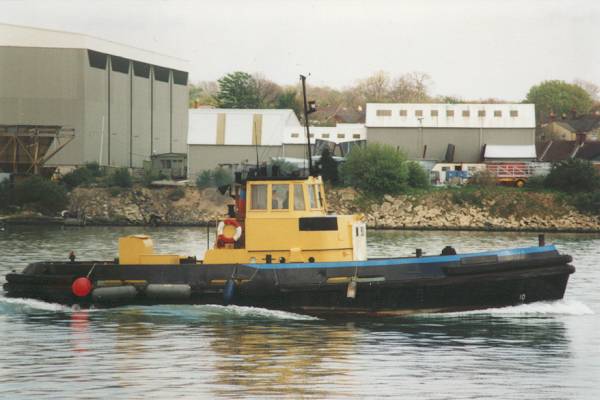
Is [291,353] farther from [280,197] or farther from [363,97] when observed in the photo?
[363,97]

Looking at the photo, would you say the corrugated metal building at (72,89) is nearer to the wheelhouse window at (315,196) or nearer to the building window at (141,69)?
the building window at (141,69)

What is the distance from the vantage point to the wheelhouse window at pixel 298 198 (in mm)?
31188

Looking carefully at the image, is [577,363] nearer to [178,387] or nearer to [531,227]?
[178,387]

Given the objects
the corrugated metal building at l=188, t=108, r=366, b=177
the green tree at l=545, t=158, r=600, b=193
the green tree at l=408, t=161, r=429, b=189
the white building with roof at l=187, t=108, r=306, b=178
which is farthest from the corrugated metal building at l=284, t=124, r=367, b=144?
the green tree at l=545, t=158, r=600, b=193

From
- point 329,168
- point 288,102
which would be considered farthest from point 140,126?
point 288,102

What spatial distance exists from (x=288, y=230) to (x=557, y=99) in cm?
13843

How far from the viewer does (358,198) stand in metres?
90.1

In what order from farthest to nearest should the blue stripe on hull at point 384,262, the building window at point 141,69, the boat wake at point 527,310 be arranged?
1. the building window at point 141,69
2. the boat wake at point 527,310
3. the blue stripe on hull at point 384,262

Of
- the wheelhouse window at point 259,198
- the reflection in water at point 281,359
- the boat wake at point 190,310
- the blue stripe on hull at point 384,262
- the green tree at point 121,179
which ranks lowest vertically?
the reflection in water at point 281,359

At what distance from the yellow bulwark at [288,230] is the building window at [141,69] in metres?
77.1

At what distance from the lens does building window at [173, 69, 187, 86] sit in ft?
381

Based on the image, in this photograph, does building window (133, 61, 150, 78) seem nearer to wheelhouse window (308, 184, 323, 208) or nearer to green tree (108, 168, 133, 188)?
green tree (108, 168, 133, 188)

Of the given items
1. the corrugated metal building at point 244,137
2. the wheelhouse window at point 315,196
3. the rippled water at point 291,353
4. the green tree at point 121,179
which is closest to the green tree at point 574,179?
the corrugated metal building at point 244,137

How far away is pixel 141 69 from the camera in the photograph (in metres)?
108
